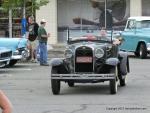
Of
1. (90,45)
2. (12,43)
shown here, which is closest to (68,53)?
(90,45)

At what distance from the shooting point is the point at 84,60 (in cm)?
1305

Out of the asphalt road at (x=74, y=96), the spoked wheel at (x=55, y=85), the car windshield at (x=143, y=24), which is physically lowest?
the asphalt road at (x=74, y=96)

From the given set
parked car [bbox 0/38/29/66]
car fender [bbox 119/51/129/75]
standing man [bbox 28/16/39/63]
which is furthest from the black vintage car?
standing man [bbox 28/16/39/63]

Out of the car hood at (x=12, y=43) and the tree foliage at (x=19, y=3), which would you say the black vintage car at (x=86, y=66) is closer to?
the car hood at (x=12, y=43)

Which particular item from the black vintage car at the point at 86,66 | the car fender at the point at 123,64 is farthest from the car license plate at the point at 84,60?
the car fender at the point at 123,64

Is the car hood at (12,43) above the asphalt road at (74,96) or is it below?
above

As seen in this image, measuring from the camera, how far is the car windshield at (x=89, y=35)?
13.9m

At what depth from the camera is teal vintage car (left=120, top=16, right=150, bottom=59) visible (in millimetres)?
25031

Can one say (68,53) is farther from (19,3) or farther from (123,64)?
(19,3)

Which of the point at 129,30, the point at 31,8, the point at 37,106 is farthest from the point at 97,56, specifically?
the point at 31,8

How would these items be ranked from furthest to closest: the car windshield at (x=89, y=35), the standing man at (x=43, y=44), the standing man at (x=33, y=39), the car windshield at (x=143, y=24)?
the car windshield at (x=143, y=24) < the standing man at (x=33, y=39) < the standing man at (x=43, y=44) < the car windshield at (x=89, y=35)

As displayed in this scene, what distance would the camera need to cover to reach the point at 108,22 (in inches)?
1359

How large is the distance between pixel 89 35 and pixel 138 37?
11.4m

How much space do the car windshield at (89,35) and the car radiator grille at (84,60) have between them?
0.85 metres
